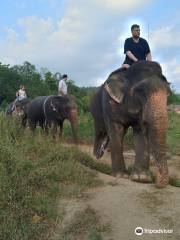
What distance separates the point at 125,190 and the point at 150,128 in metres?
1.06

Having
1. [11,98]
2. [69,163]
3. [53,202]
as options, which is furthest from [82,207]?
[11,98]

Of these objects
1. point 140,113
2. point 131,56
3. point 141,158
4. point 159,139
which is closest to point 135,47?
point 131,56

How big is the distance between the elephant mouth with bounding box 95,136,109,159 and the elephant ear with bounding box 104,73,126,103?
2356mm

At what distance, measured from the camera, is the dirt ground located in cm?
675

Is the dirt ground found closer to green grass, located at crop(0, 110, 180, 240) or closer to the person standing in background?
green grass, located at crop(0, 110, 180, 240)

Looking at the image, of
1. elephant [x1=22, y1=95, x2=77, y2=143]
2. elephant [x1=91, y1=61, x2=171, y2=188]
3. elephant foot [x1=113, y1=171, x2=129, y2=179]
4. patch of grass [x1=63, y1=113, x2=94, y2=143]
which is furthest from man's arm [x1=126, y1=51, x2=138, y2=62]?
patch of grass [x1=63, y1=113, x2=94, y2=143]

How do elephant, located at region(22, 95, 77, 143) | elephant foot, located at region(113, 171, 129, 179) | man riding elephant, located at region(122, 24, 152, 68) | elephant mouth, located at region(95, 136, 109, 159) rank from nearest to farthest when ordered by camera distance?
elephant foot, located at region(113, 171, 129, 179) → man riding elephant, located at region(122, 24, 152, 68) → elephant mouth, located at region(95, 136, 109, 159) → elephant, located at region(22, 95, 77, 143)

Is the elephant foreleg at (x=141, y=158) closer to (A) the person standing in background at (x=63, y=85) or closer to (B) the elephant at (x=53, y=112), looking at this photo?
(B) the elephant at (x=53, y=112)

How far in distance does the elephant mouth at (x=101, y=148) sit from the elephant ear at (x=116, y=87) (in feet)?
7.73

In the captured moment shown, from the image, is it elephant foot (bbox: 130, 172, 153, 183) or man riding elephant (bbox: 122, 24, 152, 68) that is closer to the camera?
elephant foot (bbox: 130, 172, 153, 183)

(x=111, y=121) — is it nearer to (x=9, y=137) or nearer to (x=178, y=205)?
(x=9, y=137)

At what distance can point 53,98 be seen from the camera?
1520cm

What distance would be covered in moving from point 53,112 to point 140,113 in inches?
252

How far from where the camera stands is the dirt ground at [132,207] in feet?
22.2
